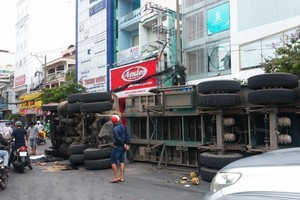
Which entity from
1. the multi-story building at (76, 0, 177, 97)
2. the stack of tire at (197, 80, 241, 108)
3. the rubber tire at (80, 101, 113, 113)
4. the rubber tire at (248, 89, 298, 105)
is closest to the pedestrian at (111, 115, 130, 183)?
the stack of tire at (197, 80, 241, 108)

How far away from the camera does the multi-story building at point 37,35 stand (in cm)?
6091

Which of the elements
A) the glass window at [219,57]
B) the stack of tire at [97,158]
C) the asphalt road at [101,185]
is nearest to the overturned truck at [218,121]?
the asphalt road at [101,185]

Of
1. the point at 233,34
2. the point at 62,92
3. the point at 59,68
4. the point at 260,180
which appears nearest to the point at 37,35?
the point at 59,68

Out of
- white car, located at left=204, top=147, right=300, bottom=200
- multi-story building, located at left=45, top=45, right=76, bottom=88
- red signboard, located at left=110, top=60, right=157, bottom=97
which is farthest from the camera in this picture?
multi-story building, located at left=45, top=45, right=76, bottom=88

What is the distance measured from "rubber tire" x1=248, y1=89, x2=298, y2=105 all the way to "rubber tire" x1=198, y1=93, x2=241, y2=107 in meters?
0.65

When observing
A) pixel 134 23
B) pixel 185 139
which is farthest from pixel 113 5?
pixel 185 139

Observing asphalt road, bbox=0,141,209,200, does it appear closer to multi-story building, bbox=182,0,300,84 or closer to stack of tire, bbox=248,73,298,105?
stack of tire, bbox=248,73,298,105

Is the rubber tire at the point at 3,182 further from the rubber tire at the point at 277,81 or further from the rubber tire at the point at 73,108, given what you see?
the rubber tire at the point at 277,81

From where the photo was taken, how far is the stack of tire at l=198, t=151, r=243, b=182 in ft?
24.5

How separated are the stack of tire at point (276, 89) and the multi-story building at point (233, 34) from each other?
405 inches

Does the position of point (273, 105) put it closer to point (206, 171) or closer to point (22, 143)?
point (206, 171)

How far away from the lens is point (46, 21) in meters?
64.1

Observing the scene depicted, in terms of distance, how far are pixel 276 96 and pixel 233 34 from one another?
1469 centimetres

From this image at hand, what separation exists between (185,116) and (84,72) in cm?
2783
